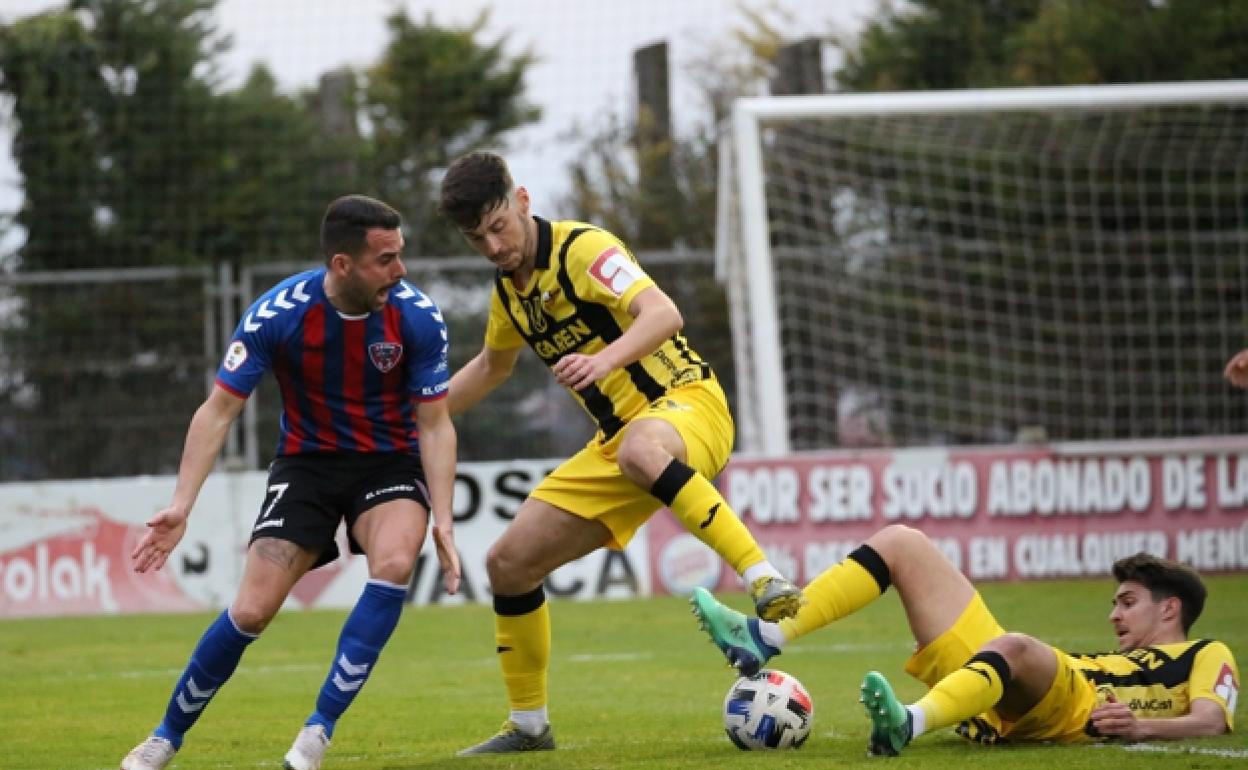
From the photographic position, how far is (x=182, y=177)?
21.7 metres

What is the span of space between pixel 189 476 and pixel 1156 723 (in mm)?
3533

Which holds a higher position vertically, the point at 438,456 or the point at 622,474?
the point at 438,456

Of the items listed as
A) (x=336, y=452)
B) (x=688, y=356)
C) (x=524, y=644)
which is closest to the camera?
(x=336, y=452)

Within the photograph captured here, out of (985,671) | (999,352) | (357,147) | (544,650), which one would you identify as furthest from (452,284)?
(985,671)

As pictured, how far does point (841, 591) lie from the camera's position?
6547 mm

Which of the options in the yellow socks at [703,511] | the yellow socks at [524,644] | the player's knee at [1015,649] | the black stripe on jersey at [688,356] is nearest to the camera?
the player's knee at [1015,649]

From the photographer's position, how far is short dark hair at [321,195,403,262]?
A: 6570mm

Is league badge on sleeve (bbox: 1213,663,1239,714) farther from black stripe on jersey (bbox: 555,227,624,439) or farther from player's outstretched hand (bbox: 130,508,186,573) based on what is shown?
player's outstretched hand (bbox: 130,508,186,573)

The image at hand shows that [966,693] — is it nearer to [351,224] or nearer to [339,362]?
[339,362]

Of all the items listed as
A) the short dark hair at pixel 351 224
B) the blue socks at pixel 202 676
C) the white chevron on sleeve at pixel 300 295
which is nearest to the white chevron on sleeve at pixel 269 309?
the white chevron on sleeve at pixel 300 295

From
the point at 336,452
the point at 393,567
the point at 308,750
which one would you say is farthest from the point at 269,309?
the point at 308,750

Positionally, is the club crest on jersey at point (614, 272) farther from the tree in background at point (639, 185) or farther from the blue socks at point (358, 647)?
the tree in background at point (639, 185)

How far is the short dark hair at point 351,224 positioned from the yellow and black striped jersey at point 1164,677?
298 cm

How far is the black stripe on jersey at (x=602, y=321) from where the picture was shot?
287 inches
